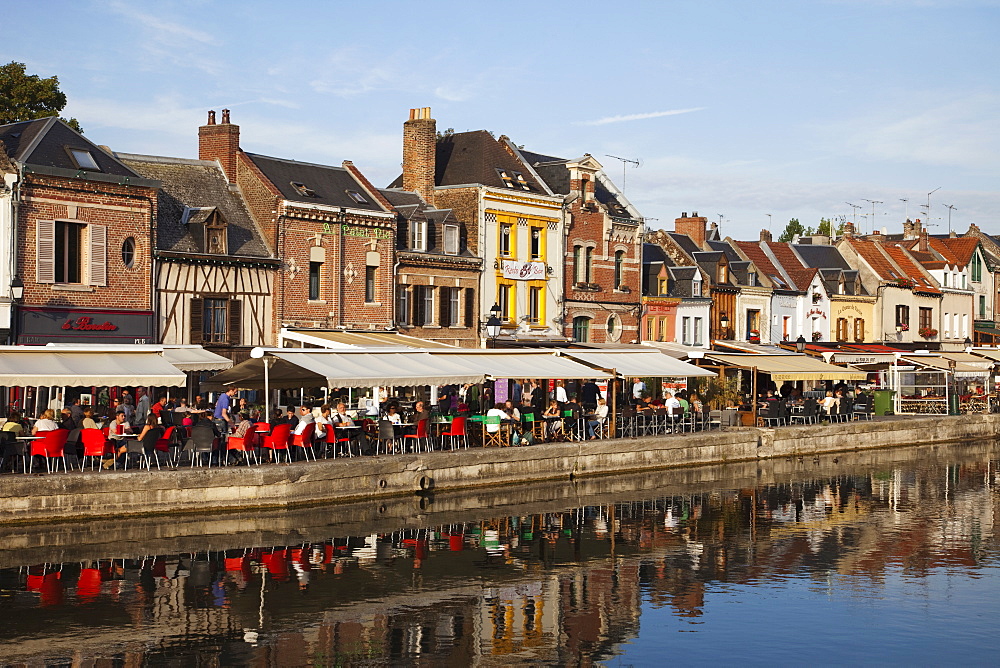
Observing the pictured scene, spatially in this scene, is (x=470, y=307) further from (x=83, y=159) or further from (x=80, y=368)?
(x=80, y=368)

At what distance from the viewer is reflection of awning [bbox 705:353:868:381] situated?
3719 centimetres

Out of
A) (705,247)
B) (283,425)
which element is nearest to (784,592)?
(283,425)

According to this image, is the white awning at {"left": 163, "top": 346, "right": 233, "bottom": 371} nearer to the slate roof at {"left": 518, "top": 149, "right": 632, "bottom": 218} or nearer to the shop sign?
the shop sign

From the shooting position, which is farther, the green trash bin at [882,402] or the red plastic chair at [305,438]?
the green trash bin at [882,402]

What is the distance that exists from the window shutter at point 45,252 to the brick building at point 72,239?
0.02m

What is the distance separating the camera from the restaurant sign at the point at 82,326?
29.7 m

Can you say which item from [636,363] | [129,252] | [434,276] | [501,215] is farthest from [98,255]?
[501,215]

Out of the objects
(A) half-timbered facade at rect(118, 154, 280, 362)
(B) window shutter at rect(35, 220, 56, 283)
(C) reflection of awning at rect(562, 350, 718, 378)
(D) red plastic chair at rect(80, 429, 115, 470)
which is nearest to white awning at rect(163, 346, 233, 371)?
(D) red plastic chair at rect(80, 429, 115, 470)

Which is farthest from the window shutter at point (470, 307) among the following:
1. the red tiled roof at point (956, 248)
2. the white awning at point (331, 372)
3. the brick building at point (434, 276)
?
the red tiled roof at point (956, 248)

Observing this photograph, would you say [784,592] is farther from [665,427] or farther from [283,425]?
[665,427]

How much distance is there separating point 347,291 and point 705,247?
A: 24.0 m

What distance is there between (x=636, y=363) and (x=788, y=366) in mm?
7982

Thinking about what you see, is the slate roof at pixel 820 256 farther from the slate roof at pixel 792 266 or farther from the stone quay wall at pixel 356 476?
the stone quay wall at pixel 356 476

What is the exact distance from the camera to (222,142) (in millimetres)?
37219
